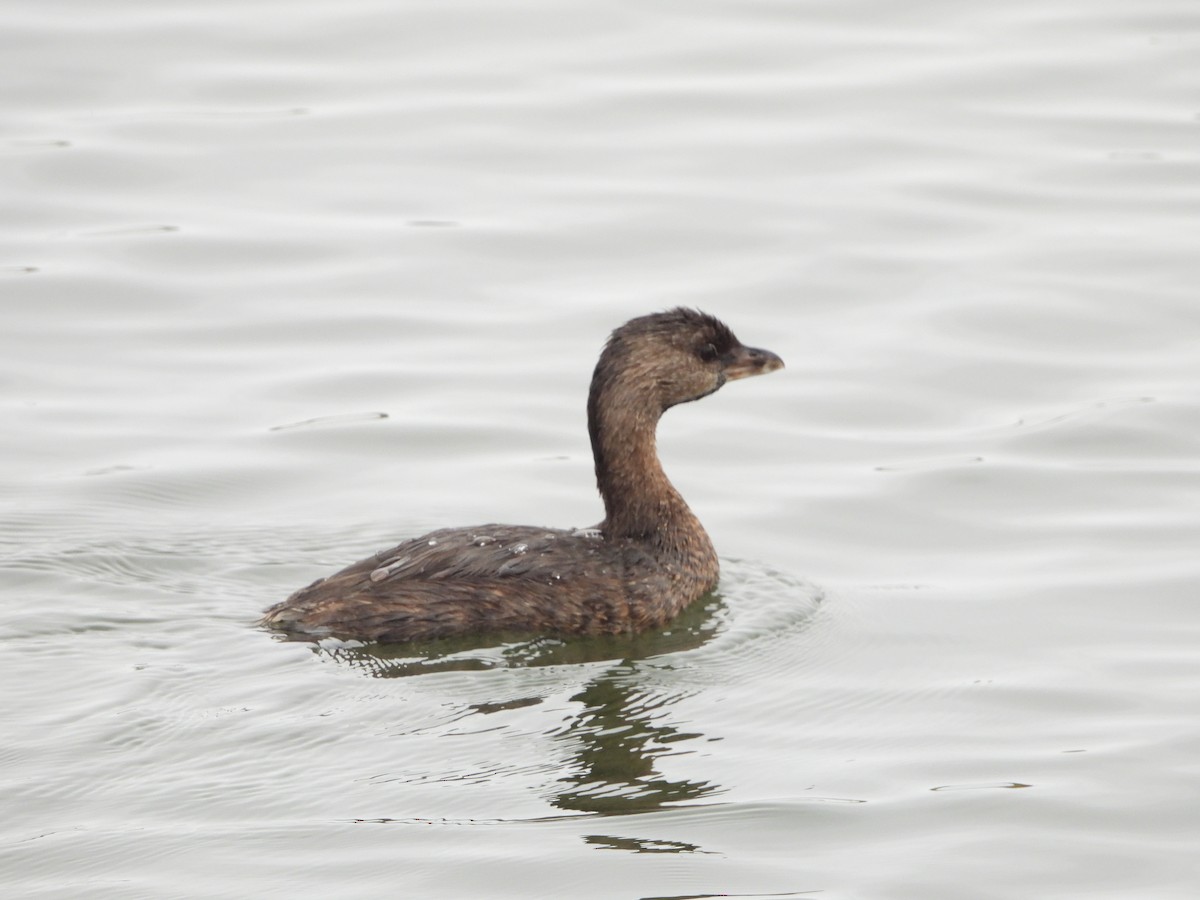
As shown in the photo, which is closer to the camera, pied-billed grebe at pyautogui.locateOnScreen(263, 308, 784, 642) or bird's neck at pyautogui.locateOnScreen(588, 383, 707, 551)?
pied-billed grebe at pyautogui.locateOnScreen(263, 308, 784, 642)

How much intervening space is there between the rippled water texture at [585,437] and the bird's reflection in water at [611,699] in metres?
0.03

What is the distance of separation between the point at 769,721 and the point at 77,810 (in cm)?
271

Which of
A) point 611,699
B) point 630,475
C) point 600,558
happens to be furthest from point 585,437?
point 611,699

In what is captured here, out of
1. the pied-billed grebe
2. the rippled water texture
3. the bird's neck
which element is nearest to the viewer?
the rippled water texture

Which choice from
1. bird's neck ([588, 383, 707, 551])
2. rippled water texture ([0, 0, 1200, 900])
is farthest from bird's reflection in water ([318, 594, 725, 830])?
bird's neck ([588, 383, 707, 551])

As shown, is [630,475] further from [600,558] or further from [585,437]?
[585,437]

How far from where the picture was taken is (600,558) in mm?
9852

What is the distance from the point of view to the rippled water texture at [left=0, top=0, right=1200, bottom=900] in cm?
762

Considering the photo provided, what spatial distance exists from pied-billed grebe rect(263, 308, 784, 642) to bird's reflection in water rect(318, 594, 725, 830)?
11 centimetres

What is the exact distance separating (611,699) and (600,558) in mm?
1175

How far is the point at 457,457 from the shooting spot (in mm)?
11984

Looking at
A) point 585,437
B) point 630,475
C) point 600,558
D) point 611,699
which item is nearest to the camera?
point 611,699

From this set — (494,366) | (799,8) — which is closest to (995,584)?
(494,366)

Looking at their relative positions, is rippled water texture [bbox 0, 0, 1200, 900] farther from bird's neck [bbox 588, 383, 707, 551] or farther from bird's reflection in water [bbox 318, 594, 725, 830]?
bird's neck [bbox 588, 383, 707, 551]
